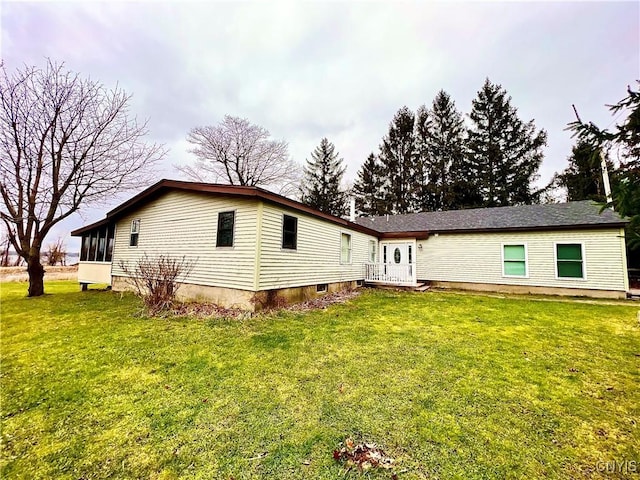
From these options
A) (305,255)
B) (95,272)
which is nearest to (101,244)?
(95,272)

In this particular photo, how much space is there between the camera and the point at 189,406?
114 inches

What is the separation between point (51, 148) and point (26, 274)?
11.4m

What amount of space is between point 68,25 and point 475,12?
1228 cm

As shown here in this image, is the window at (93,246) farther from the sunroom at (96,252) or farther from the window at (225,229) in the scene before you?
the window at (225,229)

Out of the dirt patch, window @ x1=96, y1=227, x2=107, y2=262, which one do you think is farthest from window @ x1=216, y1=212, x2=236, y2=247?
the dirt patch

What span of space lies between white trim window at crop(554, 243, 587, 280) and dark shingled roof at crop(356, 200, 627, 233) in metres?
0.79

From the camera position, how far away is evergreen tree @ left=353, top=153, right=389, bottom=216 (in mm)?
27234

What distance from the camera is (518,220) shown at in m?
11.6

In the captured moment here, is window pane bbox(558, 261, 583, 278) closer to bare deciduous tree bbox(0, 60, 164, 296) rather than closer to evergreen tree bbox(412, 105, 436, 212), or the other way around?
evergreen tree bbox(412, 105, 436, 212)

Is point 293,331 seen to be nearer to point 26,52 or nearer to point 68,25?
point 68,25

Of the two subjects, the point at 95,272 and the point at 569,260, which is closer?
the point at 569,260

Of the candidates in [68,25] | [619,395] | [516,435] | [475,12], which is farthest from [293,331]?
[68,25]

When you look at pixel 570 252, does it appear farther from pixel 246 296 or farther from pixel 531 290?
pixel 246 296

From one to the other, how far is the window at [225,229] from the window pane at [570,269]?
40.2 feet
